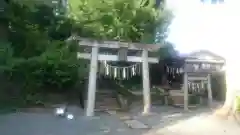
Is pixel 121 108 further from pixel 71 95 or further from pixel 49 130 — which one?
pixel 49 130

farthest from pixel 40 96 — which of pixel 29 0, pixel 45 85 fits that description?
pixel 29 0

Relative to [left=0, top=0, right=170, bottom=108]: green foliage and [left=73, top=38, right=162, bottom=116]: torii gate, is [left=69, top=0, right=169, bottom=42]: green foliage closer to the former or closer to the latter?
[left=0, top=0, right=170, bottom=108]: green foliage

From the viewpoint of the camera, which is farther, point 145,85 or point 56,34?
point 56,34

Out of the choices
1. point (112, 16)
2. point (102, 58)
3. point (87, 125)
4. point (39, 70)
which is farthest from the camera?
point (112, 16)

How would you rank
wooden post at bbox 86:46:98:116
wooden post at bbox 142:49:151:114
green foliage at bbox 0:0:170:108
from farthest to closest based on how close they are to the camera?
green foliage at bbox 0:0:170:108, wooden post at bbox 142:49:151:114, wooden post at bbox 86:46:98:116

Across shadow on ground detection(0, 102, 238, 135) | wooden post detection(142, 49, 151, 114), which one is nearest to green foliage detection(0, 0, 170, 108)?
wooden post detection(142, 49, 151, 114)

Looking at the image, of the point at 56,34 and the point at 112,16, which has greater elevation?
the point at 112,16

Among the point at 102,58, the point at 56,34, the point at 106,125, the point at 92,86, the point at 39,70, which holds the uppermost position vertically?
the point at 56,34

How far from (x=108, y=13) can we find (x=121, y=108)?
449cm

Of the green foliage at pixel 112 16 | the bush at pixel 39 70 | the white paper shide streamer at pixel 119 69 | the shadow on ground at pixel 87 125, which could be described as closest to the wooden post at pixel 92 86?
the shadow on ground at pixel 87 125

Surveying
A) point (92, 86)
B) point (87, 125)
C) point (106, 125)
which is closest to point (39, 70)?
point (92, 86)

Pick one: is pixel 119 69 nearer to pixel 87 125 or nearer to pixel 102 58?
pixel 102 58

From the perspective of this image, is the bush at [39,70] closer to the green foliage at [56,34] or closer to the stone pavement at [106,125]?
the green foliage at [56,34]

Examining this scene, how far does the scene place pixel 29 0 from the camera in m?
13.9
